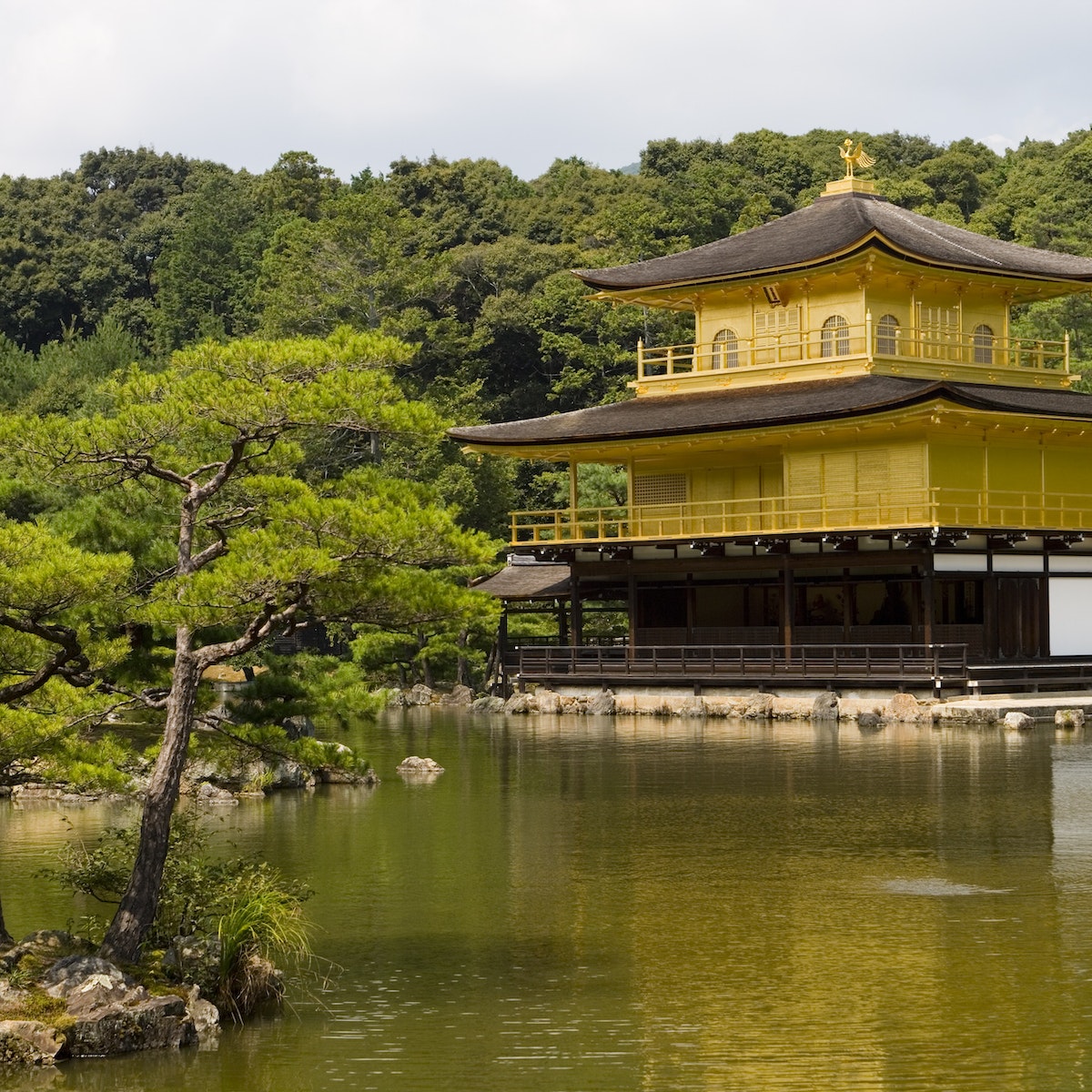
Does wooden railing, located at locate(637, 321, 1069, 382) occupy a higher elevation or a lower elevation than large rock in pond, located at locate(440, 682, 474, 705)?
higher

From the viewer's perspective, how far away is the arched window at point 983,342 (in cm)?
4547

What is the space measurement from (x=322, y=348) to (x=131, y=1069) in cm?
500

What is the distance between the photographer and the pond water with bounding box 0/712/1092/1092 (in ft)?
38.5

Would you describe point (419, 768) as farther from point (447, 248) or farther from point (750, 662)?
point (447, 248)

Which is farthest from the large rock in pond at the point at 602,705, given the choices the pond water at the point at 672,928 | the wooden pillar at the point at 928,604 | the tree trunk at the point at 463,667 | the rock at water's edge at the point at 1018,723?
the pond water at the point at 672,928

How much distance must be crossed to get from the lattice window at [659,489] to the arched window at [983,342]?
25.0 ft

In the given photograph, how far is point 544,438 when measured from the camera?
43.8 meters

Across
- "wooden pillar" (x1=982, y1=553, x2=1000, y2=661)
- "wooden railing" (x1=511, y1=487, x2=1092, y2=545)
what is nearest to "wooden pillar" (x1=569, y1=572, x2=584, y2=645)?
"wooden railing" (x1=511, y1=487, x2=1092, y2=545)

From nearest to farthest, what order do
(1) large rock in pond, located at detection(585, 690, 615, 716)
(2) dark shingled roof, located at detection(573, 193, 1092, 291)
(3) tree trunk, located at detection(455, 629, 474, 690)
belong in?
(1) large rock in pond, located at detection(585, 690, 615, 716)
(2) dark shingled roof, located at detection(573, 193, 1092, 291)
(3) tree trunk, located at detection(455, 629, 474, 690)

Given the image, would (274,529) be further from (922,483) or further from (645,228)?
(645,228)

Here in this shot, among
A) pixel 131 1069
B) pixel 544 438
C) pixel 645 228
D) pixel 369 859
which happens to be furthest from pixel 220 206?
pixel 131 1069

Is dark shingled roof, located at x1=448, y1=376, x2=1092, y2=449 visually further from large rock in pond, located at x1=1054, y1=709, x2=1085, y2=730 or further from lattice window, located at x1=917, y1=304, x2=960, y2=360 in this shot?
large rock in pond, located at x1=1054, y1=709, x2=1085, y2=730

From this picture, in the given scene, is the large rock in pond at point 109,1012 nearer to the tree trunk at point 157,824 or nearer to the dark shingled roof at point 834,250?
the tree trunk at point 157,824

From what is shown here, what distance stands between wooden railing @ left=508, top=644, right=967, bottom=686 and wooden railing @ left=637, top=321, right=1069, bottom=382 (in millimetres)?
7049
